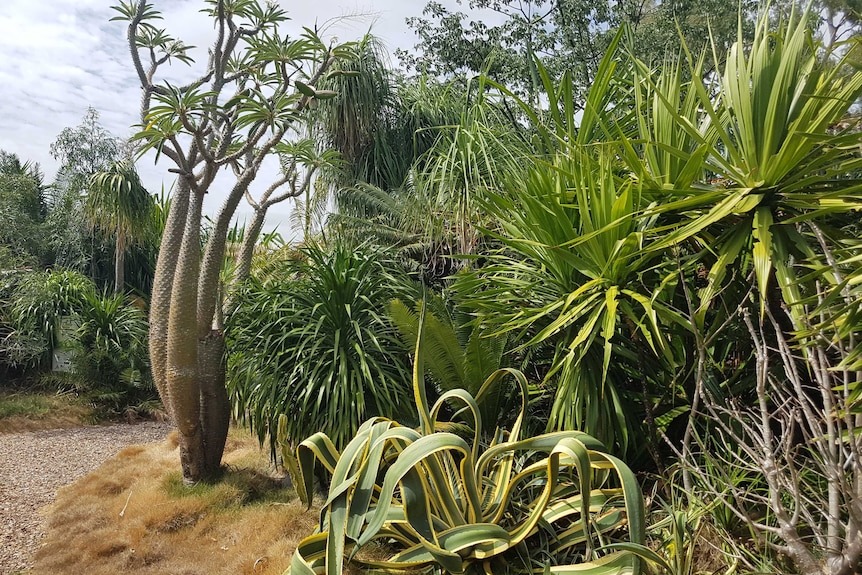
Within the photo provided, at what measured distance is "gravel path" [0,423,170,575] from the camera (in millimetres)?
4277

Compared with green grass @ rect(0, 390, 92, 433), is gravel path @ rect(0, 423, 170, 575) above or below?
below

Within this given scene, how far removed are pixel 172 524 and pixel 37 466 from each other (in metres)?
3.45

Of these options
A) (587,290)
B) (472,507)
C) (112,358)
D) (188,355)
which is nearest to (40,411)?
(112,358)

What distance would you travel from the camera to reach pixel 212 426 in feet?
16.8

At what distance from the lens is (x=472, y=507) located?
2678mm

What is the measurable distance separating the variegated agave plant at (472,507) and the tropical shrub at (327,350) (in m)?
1.07

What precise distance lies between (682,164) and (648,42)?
744 cm

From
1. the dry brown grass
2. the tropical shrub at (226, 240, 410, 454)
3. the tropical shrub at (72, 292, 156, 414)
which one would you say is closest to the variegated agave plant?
the dry brown grass

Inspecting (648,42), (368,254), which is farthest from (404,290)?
(648,42)

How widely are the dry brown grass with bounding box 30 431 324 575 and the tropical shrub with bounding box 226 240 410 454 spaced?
22.2 inches

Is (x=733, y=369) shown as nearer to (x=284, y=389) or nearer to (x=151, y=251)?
(x=284, y=389)

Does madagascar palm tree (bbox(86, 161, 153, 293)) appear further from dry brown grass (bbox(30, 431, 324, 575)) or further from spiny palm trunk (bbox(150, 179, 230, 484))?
dry brown grass (bbox(30, 431, 324, 575))

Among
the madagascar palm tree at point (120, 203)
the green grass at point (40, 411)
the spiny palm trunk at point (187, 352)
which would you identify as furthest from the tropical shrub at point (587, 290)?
the madagascar palm tree at point (120, 203)

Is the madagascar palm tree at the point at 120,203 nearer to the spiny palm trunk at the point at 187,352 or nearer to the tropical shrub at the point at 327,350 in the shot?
the spiny palm trunk at the point at 187,352
